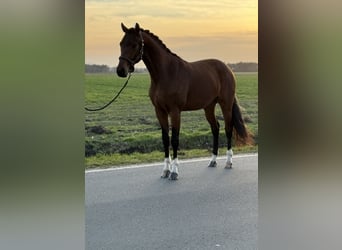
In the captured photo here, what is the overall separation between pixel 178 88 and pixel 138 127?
0.40 meters

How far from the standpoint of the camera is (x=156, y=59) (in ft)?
9.92

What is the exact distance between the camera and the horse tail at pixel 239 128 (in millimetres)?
3186

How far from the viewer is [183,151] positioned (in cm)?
331

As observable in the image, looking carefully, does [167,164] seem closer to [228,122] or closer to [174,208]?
[228,122]

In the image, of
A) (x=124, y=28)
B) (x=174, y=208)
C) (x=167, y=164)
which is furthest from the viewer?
(x=167, y=164)

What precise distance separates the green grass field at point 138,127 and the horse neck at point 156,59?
0.07m

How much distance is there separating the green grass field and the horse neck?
66 mm

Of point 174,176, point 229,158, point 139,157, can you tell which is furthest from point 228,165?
point 139,157

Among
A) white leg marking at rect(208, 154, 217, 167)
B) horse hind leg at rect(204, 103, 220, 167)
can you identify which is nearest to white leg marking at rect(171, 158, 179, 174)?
white leg marking at rect(208, 154, 217, 167)

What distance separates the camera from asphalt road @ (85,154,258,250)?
168 cm

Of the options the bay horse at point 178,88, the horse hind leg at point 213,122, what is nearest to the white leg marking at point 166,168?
the bay horse at point 178,88

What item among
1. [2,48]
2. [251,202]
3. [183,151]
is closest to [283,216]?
[2,48]

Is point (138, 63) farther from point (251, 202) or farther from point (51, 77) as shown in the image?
point (51, 77)

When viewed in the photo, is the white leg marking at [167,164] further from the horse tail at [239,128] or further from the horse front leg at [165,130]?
the horse tail at [239,128]
